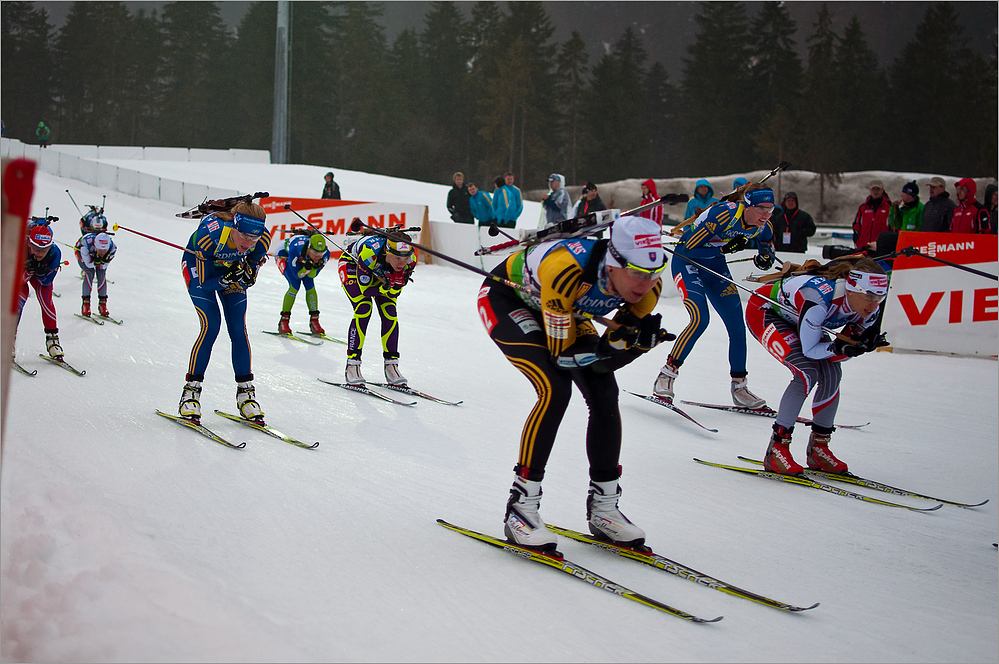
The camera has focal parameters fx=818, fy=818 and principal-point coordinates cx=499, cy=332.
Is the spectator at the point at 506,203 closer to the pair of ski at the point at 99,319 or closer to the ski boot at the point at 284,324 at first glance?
the ski boot at the point at 284,324

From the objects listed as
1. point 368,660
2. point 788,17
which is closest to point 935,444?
point 368,660

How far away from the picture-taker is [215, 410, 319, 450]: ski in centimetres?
605

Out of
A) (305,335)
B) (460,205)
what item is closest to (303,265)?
(305,335)

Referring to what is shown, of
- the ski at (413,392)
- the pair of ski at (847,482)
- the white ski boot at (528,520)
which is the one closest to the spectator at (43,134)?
the ski at (413,392)

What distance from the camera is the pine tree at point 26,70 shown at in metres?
49.0

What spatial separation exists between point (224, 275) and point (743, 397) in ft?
15.9

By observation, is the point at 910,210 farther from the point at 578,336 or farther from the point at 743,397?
the point at 578,336

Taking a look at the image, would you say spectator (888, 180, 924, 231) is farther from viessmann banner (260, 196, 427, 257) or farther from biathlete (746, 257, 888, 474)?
viessmann banner (260, 196, 427, 257)

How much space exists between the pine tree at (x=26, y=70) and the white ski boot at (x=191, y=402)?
50.5 m

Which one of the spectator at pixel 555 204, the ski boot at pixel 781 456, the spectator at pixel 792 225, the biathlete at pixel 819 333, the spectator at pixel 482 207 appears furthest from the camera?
the spectator at pixel 482 207

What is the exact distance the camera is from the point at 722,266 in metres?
7.77

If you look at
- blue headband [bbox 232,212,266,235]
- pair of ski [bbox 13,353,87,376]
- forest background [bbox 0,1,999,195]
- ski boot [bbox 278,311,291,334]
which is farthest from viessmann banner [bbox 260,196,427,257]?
forest background [bbox 0,1,999,195]

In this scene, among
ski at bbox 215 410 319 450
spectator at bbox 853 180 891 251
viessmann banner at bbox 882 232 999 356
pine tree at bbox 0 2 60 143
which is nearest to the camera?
ski at bbox 215 410 319 450

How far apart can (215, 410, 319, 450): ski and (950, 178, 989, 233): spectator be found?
9.61m
